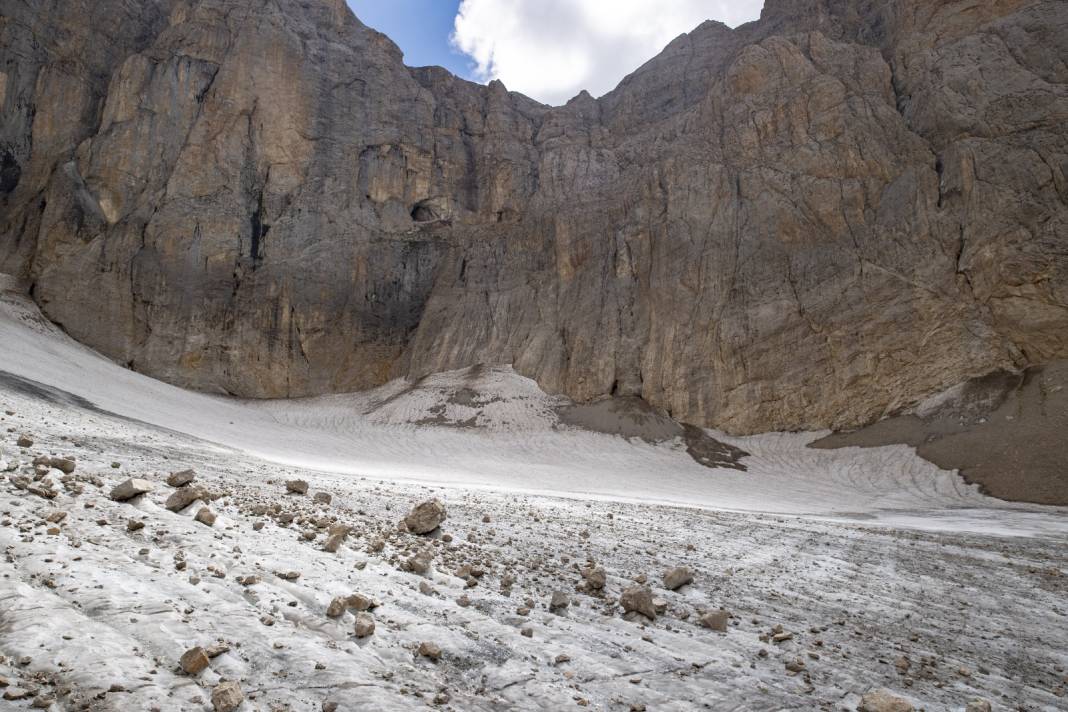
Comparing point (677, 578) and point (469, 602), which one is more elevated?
point (677, 578)

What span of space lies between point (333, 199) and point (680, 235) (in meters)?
25.4

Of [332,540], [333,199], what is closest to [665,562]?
[332,540]

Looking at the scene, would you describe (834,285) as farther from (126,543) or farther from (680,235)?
(126,543)

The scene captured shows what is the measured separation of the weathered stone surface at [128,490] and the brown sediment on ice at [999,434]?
989 inches

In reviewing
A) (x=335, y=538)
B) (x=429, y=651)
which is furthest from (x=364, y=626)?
(x=335, y=538)

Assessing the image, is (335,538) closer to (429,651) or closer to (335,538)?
(335,538)

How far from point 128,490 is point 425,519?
3.06m

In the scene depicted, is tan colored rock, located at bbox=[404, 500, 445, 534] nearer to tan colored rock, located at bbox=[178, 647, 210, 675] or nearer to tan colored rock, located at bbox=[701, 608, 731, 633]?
tan colored rock, located at bbox=[701, 608, 731, 633]

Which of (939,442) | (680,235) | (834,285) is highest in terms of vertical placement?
(680,235)

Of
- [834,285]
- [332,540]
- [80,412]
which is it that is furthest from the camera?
[834,285]

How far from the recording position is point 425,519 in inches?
282

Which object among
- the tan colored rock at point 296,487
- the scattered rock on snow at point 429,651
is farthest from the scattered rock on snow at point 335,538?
the tan colored rock at point 296,487

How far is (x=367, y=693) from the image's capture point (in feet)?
11.0

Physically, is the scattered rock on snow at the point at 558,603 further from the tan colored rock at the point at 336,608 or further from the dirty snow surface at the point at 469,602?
the tan colored rock at the point at 336,608
